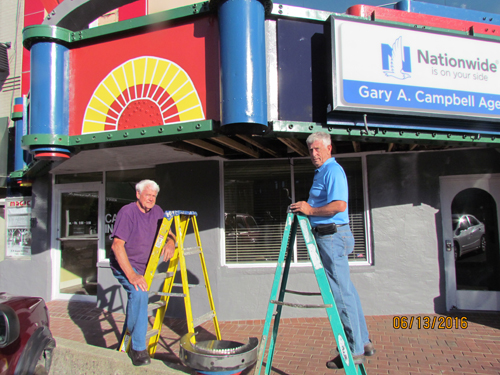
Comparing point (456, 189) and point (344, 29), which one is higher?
point (344, 29)

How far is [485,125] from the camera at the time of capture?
3.95 m

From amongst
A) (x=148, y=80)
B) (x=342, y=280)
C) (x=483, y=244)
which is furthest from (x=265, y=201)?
(x=483, y=244)

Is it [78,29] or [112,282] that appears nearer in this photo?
[78,29]

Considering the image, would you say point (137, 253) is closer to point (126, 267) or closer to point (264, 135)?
point (126, 267)

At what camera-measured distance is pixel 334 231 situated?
2951 millimetres

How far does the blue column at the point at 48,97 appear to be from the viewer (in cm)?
408

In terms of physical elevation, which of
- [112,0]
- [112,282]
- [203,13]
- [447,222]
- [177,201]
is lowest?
[112,282]

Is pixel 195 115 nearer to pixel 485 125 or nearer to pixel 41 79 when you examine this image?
pixel 41 79

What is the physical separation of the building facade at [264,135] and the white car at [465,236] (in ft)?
0.06

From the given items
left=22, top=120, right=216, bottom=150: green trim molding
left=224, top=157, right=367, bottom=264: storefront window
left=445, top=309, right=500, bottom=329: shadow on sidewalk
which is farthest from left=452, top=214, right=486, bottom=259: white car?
left=22, top=120, right=216, bottom=150: green trim molding

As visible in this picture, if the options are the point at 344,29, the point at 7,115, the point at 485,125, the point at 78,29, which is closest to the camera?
the point at 344,29

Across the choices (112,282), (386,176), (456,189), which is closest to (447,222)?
(456,189)

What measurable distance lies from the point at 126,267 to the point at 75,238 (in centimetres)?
427

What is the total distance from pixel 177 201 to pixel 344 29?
3601mm
